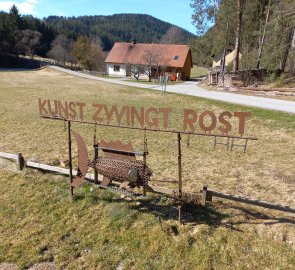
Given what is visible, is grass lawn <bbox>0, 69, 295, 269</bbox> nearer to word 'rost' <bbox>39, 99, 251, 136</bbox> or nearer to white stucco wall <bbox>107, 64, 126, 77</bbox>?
word 'rost' <bbox>39, 99, 251, 136</bbox>

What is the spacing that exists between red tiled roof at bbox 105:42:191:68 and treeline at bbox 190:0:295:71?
19.5 feet

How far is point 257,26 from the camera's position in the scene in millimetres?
39031

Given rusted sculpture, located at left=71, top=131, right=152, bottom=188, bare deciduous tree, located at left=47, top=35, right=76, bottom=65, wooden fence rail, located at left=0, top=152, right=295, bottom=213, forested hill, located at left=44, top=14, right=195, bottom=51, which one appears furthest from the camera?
forested hill, located at left=44, top=14, right=195, bottom=51

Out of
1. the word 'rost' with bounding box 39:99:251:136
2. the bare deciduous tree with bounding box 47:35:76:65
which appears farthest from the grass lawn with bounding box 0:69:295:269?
the bare deciduous tree with bounding box 47:35:76:65

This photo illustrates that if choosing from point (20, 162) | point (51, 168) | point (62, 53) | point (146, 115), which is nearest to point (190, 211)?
point (146, 115)

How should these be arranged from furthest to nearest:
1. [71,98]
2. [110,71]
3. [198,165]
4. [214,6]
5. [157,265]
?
[110,71]
[214,6]
[71,98]
[198,165]
[157,265]

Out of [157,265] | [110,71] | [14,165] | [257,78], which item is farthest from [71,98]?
[110,71]

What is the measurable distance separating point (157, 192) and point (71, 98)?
1766 centimetres

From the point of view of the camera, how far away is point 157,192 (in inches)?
275

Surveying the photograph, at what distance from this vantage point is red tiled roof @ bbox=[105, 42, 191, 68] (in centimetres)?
4307

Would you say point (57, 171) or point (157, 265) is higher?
point (57, 171)

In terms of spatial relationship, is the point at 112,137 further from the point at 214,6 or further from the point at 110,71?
the point at 110,71

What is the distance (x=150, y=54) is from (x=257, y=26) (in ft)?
47.6

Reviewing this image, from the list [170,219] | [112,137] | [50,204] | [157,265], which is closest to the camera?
[157,265]
